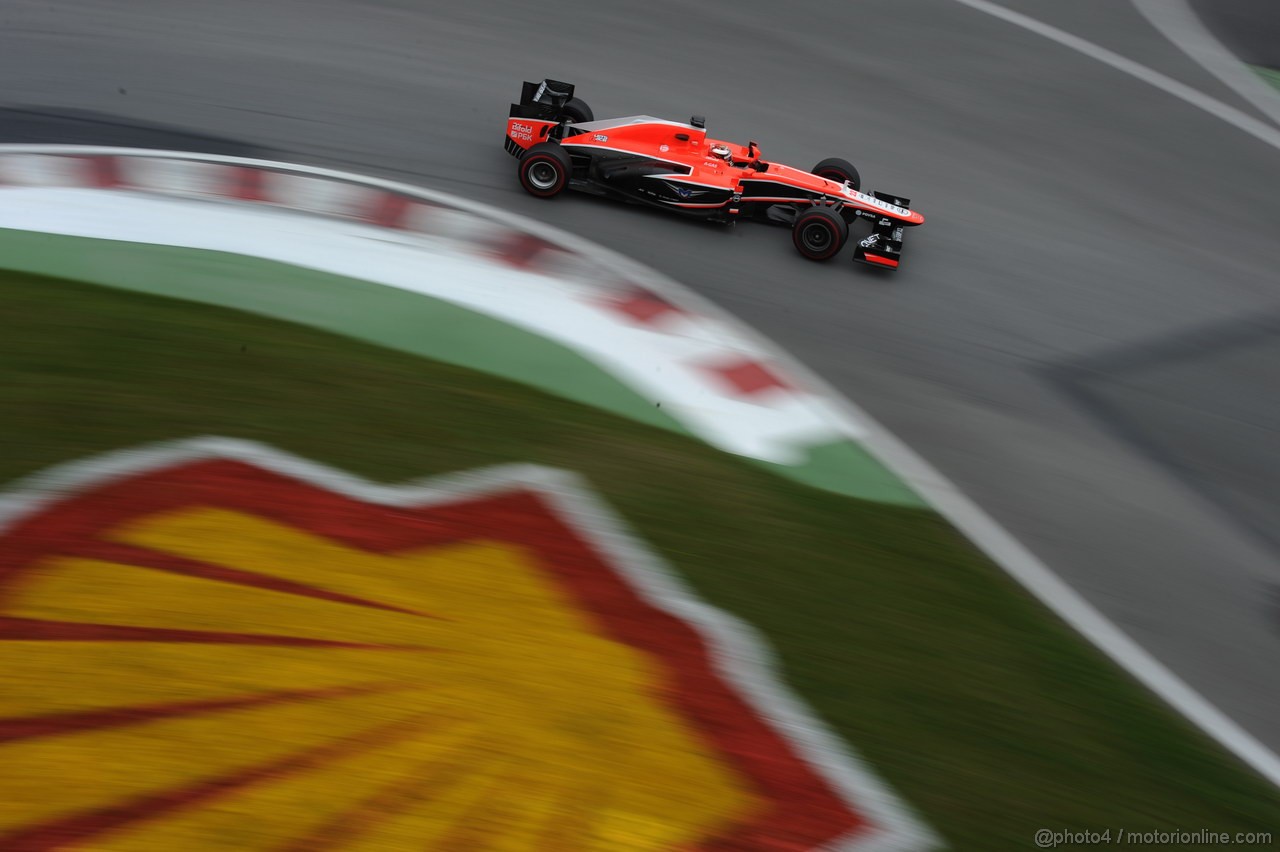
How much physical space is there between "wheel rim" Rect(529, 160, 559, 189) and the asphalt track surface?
0.54ft

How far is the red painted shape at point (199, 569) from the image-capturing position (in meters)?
4.18

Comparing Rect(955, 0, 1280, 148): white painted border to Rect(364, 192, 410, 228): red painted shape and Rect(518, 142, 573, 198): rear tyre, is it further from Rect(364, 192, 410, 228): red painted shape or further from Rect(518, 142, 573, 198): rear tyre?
Rect(364, 192, 410, 228): red painted shape

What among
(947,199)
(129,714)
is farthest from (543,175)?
(129,714)

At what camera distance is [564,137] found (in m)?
7.93

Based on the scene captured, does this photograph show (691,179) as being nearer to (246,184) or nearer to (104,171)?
(246,184)

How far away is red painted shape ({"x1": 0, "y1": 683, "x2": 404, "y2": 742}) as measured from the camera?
3.50m

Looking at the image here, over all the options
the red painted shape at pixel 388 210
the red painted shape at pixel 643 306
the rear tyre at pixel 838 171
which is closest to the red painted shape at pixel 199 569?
the red painted shape at pixel 643 306

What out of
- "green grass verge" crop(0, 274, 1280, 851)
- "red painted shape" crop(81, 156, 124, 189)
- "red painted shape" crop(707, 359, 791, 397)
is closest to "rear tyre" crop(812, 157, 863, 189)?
"red painted shape" crop(707, 359, 791, 397)

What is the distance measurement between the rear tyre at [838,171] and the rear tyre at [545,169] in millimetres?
2154

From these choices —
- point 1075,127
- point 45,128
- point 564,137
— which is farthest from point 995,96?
point 45,128

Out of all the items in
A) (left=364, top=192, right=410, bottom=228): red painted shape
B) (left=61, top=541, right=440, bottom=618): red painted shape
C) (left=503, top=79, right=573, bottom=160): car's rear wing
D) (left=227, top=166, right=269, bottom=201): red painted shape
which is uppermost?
(left=503, top=79, right=573, bottom=160): car's rear wing

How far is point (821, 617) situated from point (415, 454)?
219 centimetres

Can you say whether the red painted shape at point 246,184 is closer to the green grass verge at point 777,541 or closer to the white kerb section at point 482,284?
the white kerb section at point 482,284

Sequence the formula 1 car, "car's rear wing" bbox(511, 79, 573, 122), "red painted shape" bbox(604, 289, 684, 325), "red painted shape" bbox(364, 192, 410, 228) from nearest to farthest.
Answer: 1. "red painted shape" bbox(604, 289, 684, 325)
2. "red painted shape" bbox(364, 192, 410, 228)
3. the formula 1 car
4. "car's rear wing" bbox(511, 79, 573, 122)
